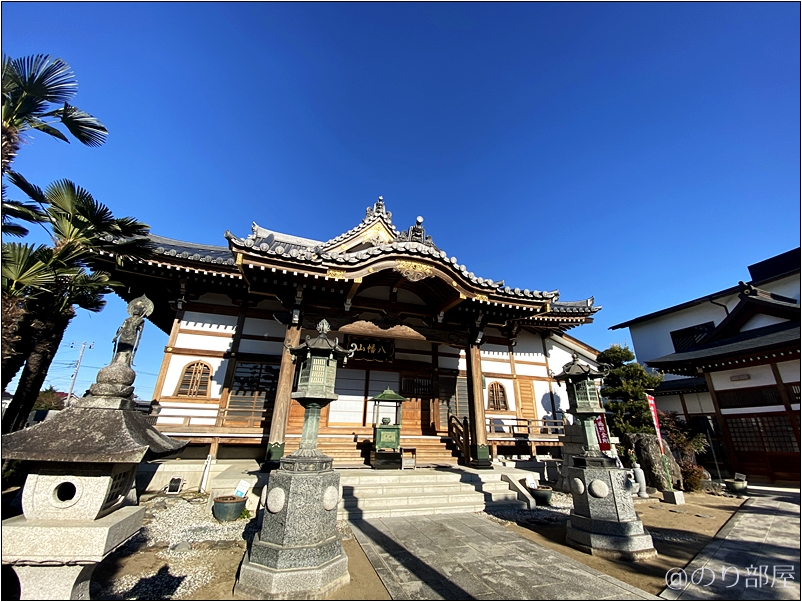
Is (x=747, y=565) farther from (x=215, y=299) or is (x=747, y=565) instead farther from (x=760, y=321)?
(x=760, y=321)

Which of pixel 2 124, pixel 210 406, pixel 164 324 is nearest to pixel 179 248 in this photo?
pixel 164 324

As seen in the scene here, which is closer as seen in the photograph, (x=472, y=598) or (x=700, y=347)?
(x=472, y=598)

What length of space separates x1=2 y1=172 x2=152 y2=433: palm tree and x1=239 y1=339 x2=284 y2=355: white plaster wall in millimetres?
4400

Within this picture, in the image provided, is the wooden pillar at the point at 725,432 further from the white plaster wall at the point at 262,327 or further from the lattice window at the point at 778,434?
the white plaster wall at the point at 262,327

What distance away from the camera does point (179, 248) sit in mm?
13414

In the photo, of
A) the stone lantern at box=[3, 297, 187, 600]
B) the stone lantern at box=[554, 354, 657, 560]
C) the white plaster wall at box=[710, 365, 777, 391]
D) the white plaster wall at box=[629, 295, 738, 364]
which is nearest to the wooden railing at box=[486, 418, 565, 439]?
the stone lantern at box=[554, 354, 657, 560]

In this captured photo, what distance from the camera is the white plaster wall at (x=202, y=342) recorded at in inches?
437

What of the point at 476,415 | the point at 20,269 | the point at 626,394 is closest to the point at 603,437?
the point at 626,394

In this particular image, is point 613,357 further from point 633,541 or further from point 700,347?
point 633,541

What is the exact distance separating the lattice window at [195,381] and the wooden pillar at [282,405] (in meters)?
3.29

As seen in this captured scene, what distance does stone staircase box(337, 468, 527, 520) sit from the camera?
25.0 feet

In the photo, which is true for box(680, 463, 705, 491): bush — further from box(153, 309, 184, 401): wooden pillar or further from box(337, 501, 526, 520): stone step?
box(153, 309, 184, 401): wooden pillar

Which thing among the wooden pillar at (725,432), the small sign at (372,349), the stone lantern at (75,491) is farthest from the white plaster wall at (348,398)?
the wooden pillar at (725,432)

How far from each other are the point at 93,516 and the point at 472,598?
421 centimetres
